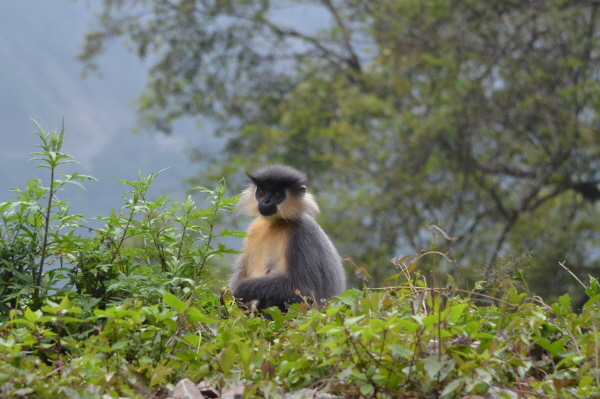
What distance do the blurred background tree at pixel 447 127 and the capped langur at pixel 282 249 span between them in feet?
18.5

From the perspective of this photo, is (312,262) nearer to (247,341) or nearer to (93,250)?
(93,250)

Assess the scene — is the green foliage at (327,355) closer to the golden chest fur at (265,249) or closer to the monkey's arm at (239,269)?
the golden chest fur at (265,249)

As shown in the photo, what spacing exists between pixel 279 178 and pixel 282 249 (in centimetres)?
67

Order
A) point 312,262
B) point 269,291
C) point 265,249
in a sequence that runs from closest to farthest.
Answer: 1. point 269,291
2. point 312,262
3. point 265,249

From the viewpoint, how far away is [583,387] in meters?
2.59

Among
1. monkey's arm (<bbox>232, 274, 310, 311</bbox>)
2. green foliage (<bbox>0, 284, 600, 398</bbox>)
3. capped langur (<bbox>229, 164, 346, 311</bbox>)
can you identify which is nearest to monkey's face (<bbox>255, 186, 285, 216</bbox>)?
capped langur (<bbox>229, 164, 346, 311</bbox>)

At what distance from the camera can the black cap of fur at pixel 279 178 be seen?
19.3ft

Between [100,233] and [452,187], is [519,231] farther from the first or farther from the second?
[100,233]

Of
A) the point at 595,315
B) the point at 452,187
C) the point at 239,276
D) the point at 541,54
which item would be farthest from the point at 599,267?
the point at 595,315

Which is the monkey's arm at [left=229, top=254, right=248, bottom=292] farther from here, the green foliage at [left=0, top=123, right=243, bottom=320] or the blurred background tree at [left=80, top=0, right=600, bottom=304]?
the blurred background tree at [left=80, top=0, right=600, bottom=304]

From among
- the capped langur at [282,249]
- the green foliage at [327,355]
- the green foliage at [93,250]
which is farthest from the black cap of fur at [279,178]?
the green foliage at [327,355]

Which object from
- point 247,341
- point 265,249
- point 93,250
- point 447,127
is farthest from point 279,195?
point 447,127

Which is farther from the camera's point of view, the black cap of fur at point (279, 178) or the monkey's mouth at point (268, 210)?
the black cap of fur at point (279, 178)

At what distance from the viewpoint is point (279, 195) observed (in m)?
5.83
